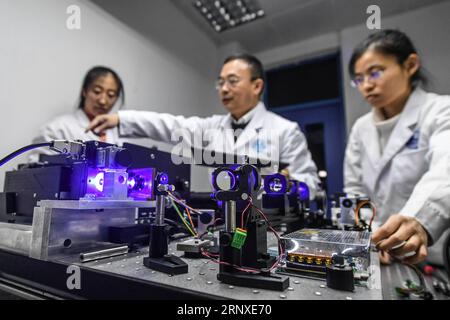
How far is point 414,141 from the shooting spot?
4.38 ft

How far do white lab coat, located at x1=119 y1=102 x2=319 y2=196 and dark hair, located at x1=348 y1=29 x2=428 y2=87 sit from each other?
2.16 feet

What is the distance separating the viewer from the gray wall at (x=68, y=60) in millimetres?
1446

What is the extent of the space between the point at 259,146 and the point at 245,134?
0.14 m

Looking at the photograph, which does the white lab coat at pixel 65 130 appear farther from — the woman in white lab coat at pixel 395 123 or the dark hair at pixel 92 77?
the woman in white lab coat at pixel 395 123

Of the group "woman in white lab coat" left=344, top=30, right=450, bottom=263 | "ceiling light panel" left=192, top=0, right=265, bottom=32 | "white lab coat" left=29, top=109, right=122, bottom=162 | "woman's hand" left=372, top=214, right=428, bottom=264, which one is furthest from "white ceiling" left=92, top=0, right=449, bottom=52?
"woman's hand" left=372, top=214, right=428, bottom=264

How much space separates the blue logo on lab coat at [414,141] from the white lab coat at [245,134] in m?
0.52

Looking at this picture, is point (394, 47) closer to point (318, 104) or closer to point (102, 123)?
point (102, 123)

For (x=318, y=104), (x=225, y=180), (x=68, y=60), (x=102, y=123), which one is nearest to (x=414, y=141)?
(x=225, y=180)

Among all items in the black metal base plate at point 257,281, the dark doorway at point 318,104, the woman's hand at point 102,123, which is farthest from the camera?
the dark doorway at point 318,104

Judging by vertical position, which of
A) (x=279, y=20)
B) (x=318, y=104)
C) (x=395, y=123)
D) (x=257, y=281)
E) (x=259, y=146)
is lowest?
(x=257, y=281)

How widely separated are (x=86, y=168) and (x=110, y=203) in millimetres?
109

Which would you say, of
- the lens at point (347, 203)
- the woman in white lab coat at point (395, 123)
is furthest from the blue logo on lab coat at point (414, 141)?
the lens at point (347, 203)

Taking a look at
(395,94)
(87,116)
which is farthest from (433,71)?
(87,116)

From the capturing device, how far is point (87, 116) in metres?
1.72
